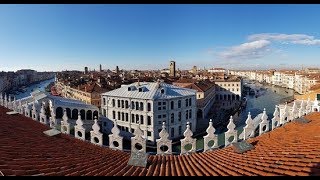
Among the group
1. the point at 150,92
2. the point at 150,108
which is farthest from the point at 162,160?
the point at 150,92

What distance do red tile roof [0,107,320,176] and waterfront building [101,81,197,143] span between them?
18975 millimetres

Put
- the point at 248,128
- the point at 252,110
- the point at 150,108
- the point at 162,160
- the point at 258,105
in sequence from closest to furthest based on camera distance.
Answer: the point at 162,160 < the point at 248,128 < the point at 150,108 < the point at 252,110 < the point at 258,105

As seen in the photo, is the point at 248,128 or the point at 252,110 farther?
the point at 252,110

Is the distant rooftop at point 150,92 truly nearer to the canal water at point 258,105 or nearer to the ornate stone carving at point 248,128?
the canal water at point 258,105

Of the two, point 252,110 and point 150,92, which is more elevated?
point 150,92

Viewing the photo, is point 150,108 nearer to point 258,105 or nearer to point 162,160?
point 162,160

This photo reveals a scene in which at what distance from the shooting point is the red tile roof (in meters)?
5.35

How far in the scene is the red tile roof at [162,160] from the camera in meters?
5.35

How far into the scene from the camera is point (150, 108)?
27.1 metres

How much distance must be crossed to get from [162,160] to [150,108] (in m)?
19.9

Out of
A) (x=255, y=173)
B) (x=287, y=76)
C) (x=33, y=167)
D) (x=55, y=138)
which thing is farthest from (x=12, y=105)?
(x=287, y=76)

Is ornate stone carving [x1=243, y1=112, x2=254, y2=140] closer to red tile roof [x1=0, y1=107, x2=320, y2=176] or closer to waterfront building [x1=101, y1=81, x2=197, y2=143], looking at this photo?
red tile roof [x1=0, y1=107, x2=320, y2=176]

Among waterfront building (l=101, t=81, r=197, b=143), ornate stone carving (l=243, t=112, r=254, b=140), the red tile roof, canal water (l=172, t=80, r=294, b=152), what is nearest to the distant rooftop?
waterfront building (l=101, t=81, r=197, b=143)
